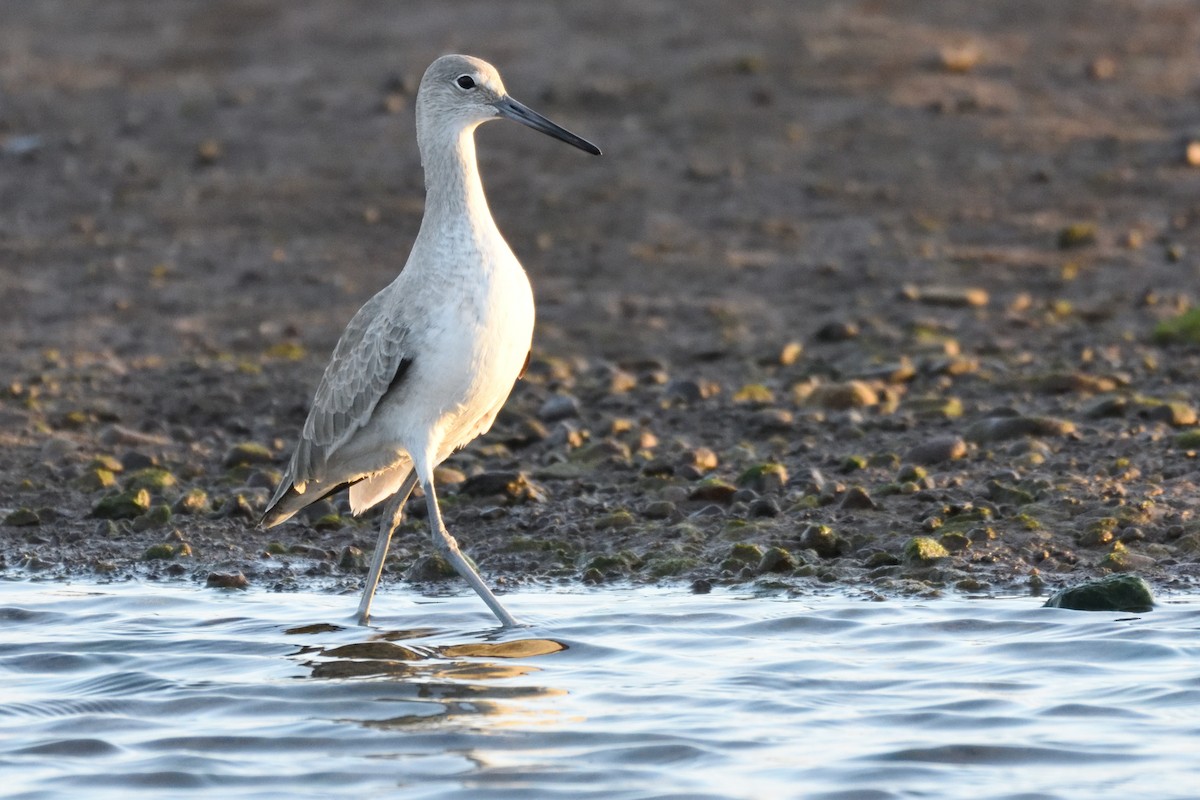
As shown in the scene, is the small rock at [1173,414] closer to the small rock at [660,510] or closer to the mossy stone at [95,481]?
the small rock at [660,510]

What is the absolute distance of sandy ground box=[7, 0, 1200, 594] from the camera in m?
9.31

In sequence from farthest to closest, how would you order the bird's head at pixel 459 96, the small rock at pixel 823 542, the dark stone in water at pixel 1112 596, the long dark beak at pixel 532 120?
the small rock at pixel 823 542 < the long dark beak at pixel 532 120 < the bird's head at pixel 459 96 < the dark stone in water at pixel 1112 596

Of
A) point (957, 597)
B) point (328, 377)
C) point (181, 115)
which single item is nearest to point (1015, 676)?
point (957, 597)

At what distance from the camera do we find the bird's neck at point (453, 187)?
7934 millimetres

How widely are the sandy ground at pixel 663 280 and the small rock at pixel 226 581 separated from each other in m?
0.23

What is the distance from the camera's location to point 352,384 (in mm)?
8109

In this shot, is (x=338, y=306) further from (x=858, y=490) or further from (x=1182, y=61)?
(x=1182, y=61)

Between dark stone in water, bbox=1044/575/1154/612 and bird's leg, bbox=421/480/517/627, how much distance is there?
87.8 inches

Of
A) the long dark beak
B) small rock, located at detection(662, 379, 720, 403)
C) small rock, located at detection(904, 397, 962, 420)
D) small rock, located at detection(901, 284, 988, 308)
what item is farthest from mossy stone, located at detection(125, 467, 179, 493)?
small rock, located at detection(901, 284, 988, 308)

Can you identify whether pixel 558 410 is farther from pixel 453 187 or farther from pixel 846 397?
pixel 453 187

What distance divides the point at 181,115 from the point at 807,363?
726cm

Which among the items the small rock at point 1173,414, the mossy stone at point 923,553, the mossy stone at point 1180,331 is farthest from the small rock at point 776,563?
the mossy stone at point 1180,331

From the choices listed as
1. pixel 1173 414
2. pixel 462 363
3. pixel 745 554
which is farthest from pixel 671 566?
pixel 1173 414

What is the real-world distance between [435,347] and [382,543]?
114cm
